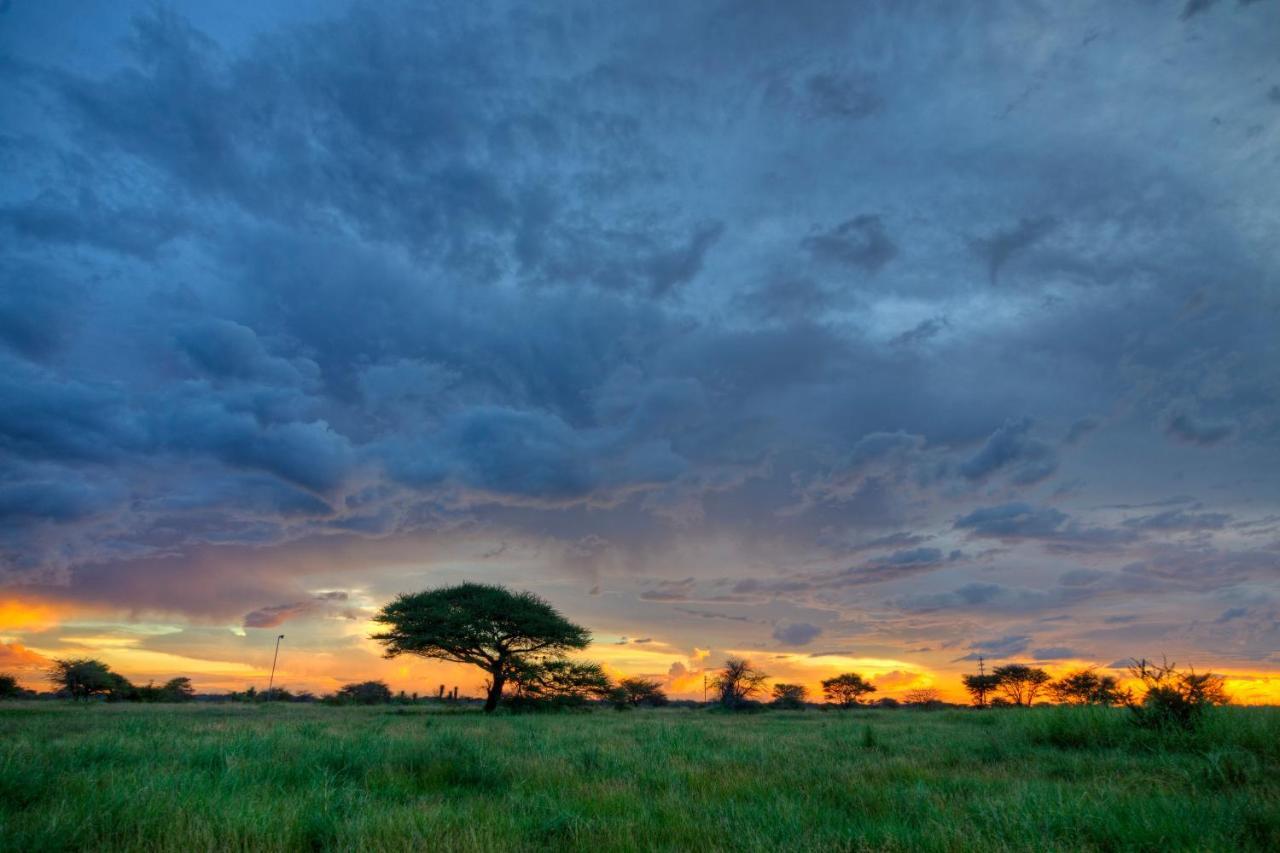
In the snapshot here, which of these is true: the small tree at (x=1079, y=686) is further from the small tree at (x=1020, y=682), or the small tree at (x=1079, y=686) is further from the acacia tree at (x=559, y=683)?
the acacia tree at (x=559, y=683)

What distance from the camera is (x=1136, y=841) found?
5.59 meters

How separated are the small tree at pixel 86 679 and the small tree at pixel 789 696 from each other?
63100mm

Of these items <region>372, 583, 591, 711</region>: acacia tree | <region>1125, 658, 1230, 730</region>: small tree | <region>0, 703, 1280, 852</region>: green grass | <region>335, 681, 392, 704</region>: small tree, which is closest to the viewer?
<region>0, 703, 1280, 852</region>: green grass

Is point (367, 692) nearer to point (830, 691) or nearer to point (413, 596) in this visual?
point (413, 596)

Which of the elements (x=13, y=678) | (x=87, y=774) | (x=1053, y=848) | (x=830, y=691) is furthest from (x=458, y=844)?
(x=830, y=691)

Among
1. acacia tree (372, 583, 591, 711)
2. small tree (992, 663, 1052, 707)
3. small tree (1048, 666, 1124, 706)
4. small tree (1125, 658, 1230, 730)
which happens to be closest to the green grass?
small tree (1125, 658, 1230, 730)

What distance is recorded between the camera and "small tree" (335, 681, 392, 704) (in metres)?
65.0

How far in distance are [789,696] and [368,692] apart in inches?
1856

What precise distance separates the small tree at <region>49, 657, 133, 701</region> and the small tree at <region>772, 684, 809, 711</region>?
207 feet

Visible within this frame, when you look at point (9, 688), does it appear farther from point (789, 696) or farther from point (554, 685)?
point (789, 696)

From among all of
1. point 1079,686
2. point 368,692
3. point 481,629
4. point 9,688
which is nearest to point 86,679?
point 9,688

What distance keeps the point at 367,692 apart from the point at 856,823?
3043 inches

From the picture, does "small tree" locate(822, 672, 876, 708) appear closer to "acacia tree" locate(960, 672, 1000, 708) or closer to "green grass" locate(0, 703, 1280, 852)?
"acacia tree" locate(960, 672, 1000, 708)

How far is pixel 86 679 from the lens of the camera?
192ft
